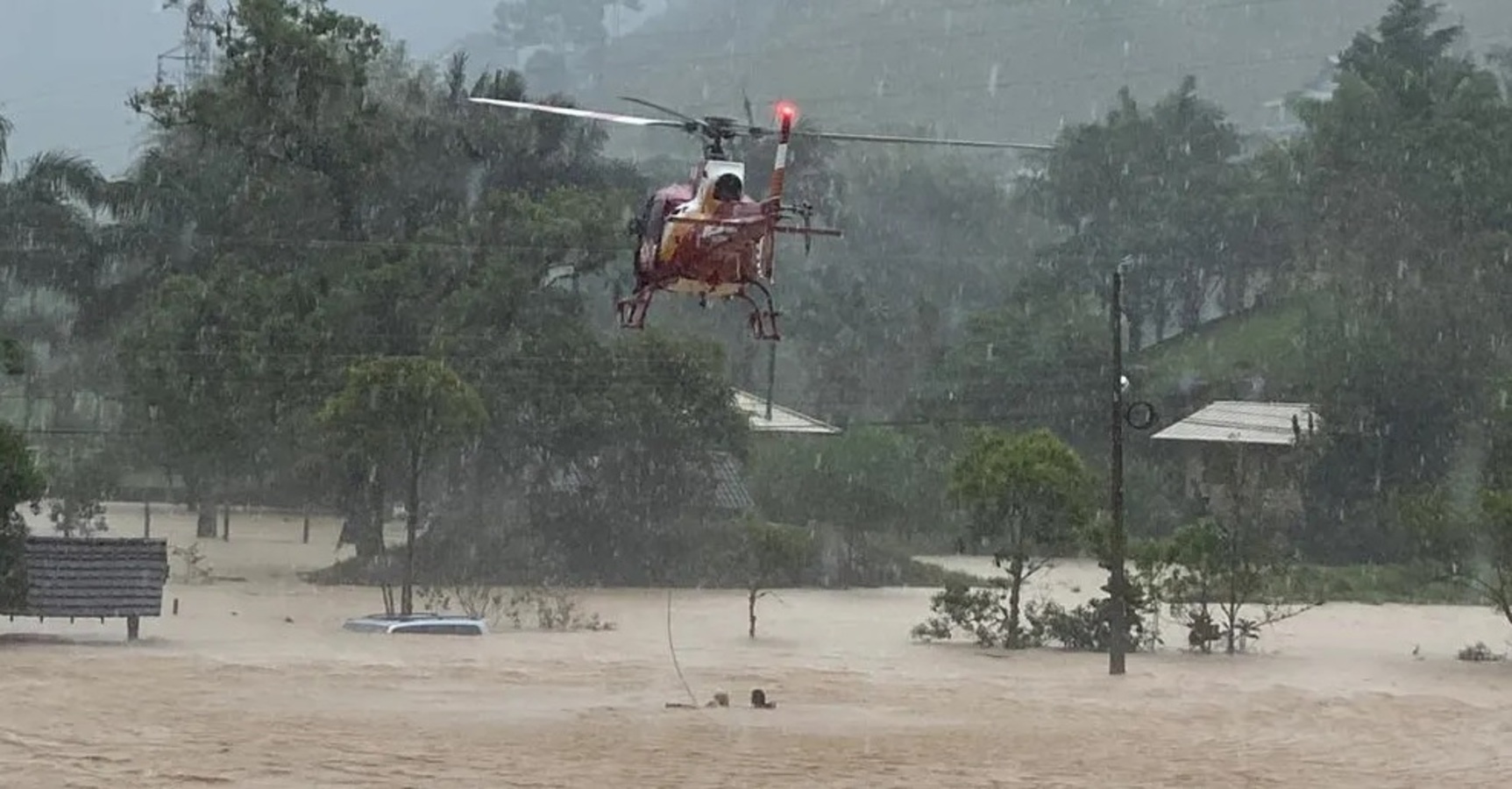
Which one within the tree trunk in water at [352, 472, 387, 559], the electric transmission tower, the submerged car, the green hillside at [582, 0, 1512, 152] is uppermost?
the green hillside at [582, 0, 1512, 152]

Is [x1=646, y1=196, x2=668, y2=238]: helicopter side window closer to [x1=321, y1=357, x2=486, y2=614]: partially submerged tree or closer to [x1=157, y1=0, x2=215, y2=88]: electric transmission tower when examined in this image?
[x1=321, y1=357, x2=486, y2=614]: partially submerged tree

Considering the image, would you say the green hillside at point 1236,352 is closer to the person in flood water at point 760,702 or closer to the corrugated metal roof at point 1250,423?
the corrugated metal roof at point 1250,423

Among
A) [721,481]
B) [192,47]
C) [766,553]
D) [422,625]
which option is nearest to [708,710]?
[422,625]

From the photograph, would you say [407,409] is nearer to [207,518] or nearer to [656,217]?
[656,217]

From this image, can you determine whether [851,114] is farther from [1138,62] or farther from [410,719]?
[410,719]

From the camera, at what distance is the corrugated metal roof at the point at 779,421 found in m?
51.3

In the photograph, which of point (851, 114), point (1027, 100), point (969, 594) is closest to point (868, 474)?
point (969, 594)

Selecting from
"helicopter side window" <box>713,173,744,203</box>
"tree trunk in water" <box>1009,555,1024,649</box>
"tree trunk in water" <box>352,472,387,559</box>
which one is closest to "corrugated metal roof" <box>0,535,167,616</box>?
"helicopter side window" <box>713,173,744,203</box>

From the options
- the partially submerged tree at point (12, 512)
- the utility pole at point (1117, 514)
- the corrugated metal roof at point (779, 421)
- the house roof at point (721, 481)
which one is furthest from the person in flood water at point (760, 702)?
the corrugated metal roof at point (779, 421)

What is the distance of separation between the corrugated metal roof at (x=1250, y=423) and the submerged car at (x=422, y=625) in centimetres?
2490

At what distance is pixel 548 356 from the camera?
44.5 metres

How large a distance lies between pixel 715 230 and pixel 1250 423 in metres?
35.8

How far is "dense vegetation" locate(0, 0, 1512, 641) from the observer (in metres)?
42.7

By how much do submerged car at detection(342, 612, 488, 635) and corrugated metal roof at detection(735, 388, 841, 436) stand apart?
18.8 m
